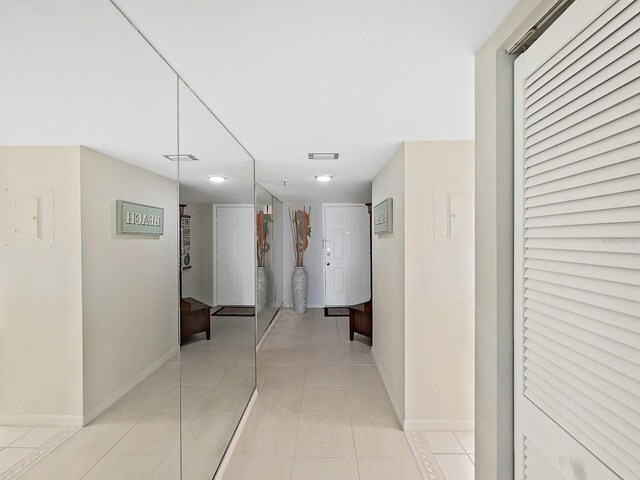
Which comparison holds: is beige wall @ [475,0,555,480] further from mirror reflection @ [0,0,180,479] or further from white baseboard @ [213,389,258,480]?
white baseboard @ [213,389,258,480]

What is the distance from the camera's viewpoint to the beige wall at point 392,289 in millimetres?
2693

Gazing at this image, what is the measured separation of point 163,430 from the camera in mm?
1341

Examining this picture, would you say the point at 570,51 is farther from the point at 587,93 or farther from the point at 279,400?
the point at 279,400

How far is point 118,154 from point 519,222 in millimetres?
1214

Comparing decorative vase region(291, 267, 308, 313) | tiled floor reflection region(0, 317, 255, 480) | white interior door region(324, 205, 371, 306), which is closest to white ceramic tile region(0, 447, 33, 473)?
tiled floor reflection region(0, 317, 255, 480)

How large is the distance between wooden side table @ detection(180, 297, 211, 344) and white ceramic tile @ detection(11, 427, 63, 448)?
87 cm

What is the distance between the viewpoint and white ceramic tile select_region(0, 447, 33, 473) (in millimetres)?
603

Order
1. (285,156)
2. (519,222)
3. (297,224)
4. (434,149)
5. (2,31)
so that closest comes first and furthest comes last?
(2,31), (519,222), (434,149), (285,156), (297,224)

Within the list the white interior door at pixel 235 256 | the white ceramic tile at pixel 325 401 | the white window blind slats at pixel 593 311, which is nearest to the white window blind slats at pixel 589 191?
the white window blind slats at pixel 593 311

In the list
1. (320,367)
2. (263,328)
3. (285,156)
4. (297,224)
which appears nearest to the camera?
(285,156)

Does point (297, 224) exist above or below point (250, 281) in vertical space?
above

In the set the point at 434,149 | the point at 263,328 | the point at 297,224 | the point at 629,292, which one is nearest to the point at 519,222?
the point at 629,292

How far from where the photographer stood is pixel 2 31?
65 cm

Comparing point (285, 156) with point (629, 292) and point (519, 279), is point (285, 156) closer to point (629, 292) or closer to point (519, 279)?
point (519, 279)
